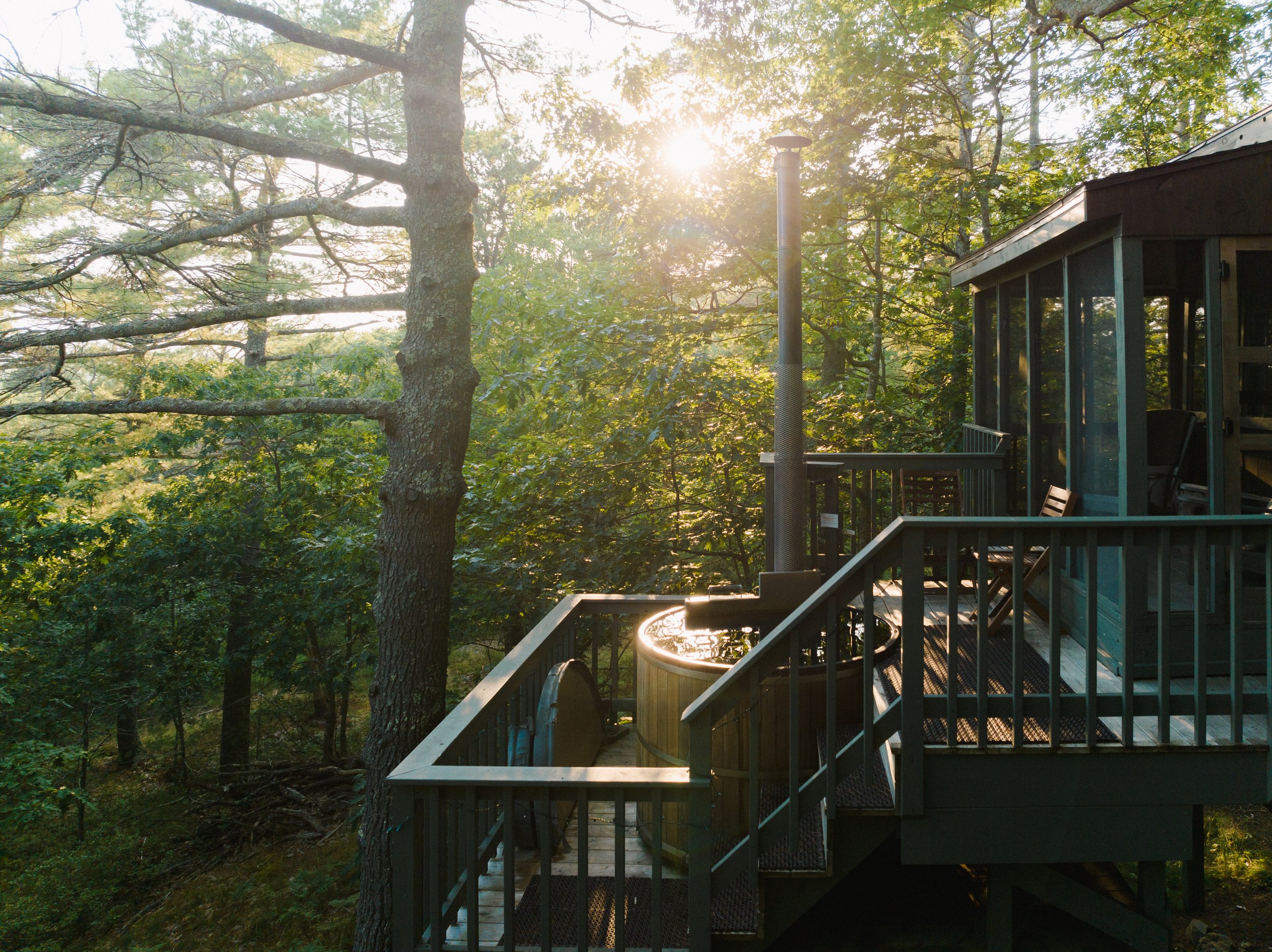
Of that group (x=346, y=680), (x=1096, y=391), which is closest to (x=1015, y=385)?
(x=1096, y=391)

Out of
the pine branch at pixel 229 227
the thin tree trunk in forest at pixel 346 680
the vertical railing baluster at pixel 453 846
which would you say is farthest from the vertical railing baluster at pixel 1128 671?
the thin tree trunk in forest at pixel 346 680

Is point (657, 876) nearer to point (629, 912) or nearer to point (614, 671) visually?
point (629, 912)

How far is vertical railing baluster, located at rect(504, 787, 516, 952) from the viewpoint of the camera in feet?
9.05

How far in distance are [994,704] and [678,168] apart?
921 centimetres

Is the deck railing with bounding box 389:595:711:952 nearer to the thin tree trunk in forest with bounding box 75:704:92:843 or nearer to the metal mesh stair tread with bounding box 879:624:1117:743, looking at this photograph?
the metal mesh stair tread with bounding box 879:624:1117:743

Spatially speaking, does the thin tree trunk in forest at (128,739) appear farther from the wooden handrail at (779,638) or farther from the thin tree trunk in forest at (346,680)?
the wooden handrail at (779,638)

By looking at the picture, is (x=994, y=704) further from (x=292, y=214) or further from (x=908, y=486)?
(x=292, y=214)

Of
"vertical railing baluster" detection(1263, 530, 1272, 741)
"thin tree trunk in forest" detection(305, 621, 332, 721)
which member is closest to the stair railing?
"vertical railing baluster" detection(1263, 530, 1272, 741)

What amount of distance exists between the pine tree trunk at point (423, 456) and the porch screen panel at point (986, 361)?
14.1ft

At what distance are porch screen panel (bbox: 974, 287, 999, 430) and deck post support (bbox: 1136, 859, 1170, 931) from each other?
431 cm

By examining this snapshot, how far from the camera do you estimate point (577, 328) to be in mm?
8148

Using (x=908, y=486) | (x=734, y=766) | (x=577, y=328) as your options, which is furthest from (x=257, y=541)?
(x=734, y=766)

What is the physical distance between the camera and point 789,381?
394cm

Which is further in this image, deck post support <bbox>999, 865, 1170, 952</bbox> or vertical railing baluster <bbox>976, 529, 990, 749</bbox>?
deck post support <bbox>999, 865, 1170, 952</bbox>
